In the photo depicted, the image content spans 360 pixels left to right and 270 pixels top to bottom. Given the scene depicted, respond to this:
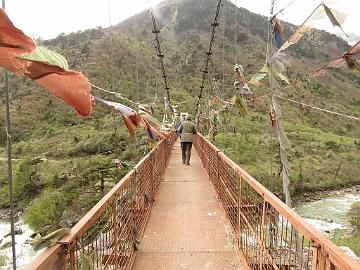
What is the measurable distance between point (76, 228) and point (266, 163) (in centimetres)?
2660

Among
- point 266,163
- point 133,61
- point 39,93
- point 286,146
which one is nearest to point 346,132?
point 266,163

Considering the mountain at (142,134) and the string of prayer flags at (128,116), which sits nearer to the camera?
the string of prayer flags at (128,116)

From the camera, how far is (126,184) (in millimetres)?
3594

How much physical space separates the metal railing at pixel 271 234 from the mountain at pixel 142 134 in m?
1.11

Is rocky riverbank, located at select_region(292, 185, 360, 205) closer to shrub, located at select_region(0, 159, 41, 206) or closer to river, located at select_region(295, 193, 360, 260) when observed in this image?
river, located at select_region(295, 193, 360, 260)

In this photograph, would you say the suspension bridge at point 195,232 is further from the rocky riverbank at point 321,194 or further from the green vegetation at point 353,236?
the rocky riverbank at point 321,194

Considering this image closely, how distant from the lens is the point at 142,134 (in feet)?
84.5

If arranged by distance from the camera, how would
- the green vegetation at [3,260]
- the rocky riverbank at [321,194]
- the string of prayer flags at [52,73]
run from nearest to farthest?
1. the string of prayer flags at [52,73]
2. the green vegetation at [3,260]
3. the rocky riverbank at [321,194]

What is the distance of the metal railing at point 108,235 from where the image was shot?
68.4 inches

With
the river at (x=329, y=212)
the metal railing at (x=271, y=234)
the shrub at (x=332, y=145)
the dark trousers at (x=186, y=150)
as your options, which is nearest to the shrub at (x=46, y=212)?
the dark trousers at (x=186, y=150)

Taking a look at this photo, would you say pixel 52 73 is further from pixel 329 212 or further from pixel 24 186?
pixel 24 186

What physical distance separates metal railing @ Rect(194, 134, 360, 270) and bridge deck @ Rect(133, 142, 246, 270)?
7.6 inches

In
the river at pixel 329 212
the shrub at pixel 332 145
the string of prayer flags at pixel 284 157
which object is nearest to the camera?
the string of prayer flags at pixel 284 157

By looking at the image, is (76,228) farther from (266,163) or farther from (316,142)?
(316,142)
